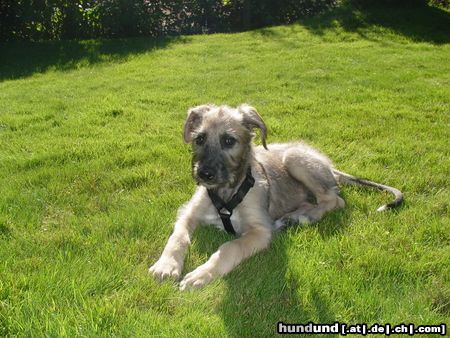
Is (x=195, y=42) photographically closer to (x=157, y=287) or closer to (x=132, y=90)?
(x=132, y=90)

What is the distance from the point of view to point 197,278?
13.0ft

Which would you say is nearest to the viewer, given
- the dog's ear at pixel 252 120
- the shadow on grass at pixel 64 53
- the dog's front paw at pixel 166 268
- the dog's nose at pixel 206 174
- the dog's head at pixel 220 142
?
the dog's front paw at pixel 166 268

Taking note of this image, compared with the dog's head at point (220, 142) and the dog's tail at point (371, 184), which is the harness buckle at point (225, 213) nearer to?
the dog's head at point (220, 142)

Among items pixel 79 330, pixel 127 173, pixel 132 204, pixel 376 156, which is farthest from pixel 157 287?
pixel 376 156

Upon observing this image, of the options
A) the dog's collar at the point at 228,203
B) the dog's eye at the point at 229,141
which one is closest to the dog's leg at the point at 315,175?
the dog's collar at the point at 228,203

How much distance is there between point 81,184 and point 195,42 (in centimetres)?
1279

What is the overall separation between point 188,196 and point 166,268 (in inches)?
72.9

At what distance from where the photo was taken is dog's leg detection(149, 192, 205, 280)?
13.3 ft

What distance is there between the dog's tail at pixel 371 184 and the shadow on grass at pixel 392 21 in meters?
12.9

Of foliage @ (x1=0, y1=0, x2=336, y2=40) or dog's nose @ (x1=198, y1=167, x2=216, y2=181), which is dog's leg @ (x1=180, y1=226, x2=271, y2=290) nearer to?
dog's nose @ (x1=198, y1=167, x2=216, y2=181)

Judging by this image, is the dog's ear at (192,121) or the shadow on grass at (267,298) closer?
the shadow on grass at (267,298)

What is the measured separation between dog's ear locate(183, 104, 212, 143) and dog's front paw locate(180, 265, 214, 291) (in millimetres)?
1823

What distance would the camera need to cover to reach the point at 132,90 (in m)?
11.3

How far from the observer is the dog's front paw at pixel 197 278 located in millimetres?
3883
